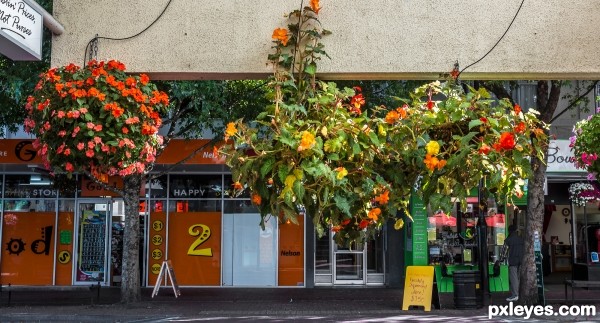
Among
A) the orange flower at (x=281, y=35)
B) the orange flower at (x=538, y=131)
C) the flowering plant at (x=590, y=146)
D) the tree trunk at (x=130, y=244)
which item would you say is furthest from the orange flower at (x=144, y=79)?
the tree trunk at (x=130, y=244)

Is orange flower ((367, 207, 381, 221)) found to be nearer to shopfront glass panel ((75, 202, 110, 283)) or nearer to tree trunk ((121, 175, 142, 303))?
tree trunk ((121, 175, 142, 303))

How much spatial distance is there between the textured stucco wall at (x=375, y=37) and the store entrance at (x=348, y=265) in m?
15.3

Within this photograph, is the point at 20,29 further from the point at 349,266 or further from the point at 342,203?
the point at 349,266

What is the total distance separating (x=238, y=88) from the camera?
14750 millimetres

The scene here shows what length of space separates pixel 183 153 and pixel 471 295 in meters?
7.62

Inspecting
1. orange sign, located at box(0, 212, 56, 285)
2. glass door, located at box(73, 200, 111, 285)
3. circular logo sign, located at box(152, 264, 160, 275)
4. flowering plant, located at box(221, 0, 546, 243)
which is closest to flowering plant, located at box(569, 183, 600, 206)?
circular logo sign, located at box(152, 264, 160, 275)

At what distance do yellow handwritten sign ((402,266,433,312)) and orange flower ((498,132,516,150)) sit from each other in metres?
11.6

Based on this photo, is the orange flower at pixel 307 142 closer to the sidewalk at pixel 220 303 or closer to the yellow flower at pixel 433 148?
the yellow flower at pixel 433 148

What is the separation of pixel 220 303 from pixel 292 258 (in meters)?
3.87

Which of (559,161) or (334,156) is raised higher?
(559,161)

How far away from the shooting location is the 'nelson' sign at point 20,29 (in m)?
4.12

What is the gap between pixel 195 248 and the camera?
1922 cm

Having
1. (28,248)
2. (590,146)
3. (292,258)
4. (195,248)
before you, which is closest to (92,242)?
(28,248)

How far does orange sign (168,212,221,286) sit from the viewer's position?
1920cm
